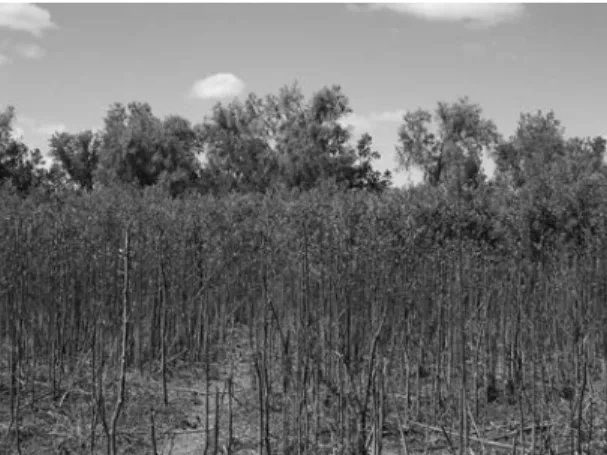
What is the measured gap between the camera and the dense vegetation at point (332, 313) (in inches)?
165

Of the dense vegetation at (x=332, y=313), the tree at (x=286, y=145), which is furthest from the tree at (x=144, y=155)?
the dense vegetation at (x=332, y=313)

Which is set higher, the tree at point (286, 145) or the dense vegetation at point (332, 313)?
the tree at point (286, 145)

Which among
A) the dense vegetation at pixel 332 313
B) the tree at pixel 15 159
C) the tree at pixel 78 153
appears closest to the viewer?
the dense vegetation at pixel 332 313

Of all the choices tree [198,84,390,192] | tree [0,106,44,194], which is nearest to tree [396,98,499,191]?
tree [198,84,390,192]

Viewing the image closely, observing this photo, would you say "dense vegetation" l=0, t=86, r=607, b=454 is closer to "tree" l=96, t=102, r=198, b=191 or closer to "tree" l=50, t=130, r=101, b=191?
"tree" l=96, t=102, r=198, b=191

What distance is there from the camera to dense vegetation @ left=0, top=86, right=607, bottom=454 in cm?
420

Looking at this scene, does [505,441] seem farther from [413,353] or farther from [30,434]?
[30,434]

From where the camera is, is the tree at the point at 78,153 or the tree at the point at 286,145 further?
the tree at the point at 78,153

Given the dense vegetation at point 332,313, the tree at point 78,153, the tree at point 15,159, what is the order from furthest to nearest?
the tree at point 78,153
the tree at point 15,159
the dense vegetation at point 332,313

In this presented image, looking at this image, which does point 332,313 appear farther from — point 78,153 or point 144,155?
point 78,153

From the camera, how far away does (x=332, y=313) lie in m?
6.01

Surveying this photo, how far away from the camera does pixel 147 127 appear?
121 ft

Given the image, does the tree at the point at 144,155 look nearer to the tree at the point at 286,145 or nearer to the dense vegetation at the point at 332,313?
the tree at the point at 286,145

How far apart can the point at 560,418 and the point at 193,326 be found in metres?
3.44
